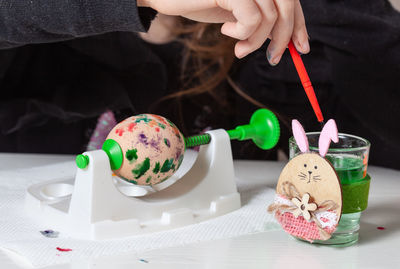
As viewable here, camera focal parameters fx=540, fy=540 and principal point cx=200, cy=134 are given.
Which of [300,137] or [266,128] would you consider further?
[266,128]

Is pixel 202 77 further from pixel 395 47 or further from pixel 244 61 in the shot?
pixel 395 47

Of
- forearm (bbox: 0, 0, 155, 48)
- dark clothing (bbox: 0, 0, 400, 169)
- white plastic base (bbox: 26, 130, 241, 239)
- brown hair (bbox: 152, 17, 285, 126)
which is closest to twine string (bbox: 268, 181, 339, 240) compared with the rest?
white plastic base (bbox: 26, 130, 241, 239)

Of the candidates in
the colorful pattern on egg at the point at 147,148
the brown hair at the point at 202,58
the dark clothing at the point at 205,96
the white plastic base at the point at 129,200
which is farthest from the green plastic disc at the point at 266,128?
the brown hair at the point at 202,58

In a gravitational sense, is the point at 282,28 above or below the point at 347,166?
above

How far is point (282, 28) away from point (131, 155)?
0.21 metres

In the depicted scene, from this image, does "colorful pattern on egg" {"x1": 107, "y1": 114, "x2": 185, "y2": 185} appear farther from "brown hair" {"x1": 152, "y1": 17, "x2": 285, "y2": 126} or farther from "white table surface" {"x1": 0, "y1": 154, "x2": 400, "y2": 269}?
"brown hair" {"x1": 152, "y1": 17, "x2": 285, "y2": 126}

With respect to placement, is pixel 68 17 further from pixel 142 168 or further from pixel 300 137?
pixel 300 137

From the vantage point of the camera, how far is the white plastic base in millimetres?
583

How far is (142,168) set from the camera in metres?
0.59

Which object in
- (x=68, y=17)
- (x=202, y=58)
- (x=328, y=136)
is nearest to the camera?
(x=328, y=136)

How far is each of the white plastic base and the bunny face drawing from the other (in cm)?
13

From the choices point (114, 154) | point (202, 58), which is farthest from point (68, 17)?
point (202, 58)

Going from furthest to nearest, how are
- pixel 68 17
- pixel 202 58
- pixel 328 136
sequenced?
pixel 202 58 < pixel 68 17 < pixel 328 136

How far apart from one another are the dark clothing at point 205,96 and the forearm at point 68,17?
0.33 m
